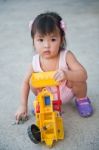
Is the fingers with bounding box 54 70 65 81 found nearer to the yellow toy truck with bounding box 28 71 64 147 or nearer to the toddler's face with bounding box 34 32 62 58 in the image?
the yellow toy truck with bounding box 28 71 64 147

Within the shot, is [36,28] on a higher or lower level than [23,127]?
higher

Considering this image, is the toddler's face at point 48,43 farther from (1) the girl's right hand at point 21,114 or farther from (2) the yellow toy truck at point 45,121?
(1) the girl's right hand at point 21,114

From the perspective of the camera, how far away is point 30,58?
1829 millimetres

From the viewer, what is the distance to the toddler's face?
1.13 m

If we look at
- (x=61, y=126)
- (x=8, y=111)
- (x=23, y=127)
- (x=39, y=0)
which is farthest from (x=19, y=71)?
(x=39, y=0)

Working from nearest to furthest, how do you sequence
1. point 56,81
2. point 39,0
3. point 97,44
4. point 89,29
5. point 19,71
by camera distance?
point 56,81
point 19,71
point 97,44
point 89,29
point 39,0

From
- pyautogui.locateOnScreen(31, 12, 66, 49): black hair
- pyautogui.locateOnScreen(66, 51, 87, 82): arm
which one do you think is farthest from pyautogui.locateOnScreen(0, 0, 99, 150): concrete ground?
pyautogui.locateOnScreen(31, 12, 66, 49): black hair

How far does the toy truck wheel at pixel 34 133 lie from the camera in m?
1.07

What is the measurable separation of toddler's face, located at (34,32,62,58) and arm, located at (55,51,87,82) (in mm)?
73

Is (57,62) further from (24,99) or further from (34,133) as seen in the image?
(34,133)

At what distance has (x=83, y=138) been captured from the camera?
3.65 ft

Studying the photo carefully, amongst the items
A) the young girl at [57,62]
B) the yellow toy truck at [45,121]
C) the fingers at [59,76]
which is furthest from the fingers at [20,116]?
the fingers at [59,76]

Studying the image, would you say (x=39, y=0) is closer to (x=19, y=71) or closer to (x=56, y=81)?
(x=19, y=71)

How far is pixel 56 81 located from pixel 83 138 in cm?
24
